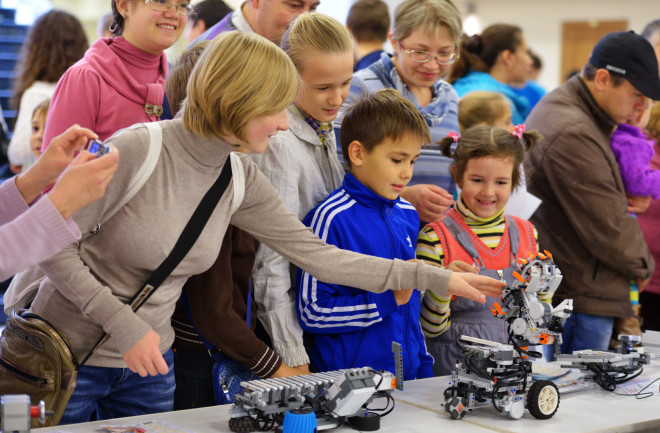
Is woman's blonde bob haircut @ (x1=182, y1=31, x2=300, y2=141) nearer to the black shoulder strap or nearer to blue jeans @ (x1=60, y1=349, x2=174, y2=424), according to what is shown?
the black shoulder strap

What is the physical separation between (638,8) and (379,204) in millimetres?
10917

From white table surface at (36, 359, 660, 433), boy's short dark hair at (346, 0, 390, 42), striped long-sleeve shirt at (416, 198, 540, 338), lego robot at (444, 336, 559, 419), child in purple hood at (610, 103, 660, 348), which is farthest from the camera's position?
boy's short dark hair at (346, 0, 390, 42)

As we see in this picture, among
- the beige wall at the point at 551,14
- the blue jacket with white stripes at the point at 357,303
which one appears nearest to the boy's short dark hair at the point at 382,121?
the blue jacket with white stripes at the point at 357,303

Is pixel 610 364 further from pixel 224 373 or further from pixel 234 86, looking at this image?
pixel 234 86

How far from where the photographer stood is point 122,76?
230cm

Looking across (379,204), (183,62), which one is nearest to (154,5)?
(183,62)

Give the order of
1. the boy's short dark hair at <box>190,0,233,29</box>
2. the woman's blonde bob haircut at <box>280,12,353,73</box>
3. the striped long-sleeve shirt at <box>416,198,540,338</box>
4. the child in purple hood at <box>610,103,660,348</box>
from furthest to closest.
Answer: the boy's short dark hair at <box>190,0,233,29</box>
the child in purple hood at <box>610,103,660,348</box>
the striped long-sleeve shirt at <box>416,198,540,338</box>
the woman's blonde bob haircut at <box>280,12,353,73</box>

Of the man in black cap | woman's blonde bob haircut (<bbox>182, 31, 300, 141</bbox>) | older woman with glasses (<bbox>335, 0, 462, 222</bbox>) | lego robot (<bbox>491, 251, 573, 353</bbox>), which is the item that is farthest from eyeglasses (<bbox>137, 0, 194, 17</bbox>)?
the man in black cap

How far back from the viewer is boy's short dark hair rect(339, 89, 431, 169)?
2.39m

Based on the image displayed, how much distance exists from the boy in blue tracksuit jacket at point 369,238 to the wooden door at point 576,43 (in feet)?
35.0

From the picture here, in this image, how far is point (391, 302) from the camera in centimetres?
226

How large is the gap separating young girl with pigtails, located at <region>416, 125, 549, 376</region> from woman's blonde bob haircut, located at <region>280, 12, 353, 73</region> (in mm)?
667

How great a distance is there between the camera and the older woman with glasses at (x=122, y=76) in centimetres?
222

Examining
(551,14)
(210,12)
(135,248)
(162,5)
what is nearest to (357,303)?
(135,248)
